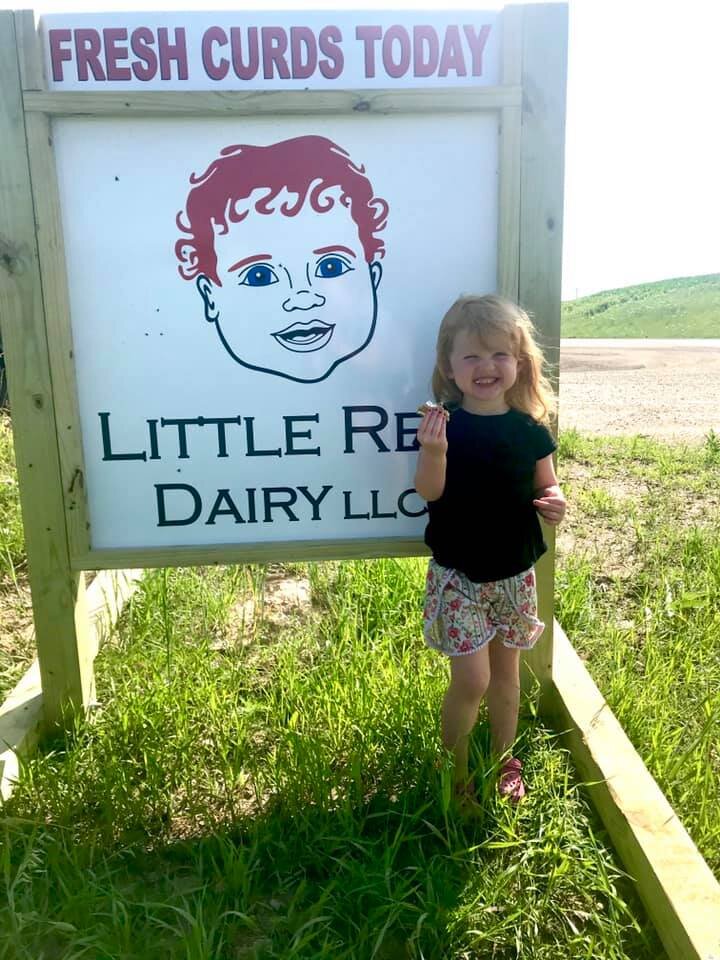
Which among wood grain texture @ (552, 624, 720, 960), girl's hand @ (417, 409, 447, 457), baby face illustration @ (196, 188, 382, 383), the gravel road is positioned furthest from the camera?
the gravel road

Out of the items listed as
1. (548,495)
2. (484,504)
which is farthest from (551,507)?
(484,504)

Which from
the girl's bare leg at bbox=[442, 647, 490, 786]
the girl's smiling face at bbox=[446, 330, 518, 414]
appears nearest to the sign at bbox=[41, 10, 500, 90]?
the girl's smiling face at bbox=[446, 330, 518, 414]

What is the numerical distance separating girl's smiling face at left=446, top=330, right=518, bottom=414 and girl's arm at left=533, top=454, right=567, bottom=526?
23 cm

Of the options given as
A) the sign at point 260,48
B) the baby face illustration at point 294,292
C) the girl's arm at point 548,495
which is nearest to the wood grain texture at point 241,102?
the sign at point 260,48

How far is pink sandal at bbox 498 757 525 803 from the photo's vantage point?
6.35ft

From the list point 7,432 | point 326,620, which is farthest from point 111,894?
point 7,432

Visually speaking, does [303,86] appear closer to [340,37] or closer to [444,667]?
[340,37]

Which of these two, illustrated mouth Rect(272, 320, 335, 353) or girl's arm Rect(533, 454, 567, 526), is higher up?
illustrated mouth Rect(272, 320, 335, 353)

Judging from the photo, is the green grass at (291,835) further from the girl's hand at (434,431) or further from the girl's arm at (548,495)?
the girl's hand at (434,431)

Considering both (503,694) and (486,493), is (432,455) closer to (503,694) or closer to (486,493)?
(486,493)

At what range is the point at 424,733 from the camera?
204 centimetres

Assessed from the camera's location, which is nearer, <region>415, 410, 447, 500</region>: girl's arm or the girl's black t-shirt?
<region>415, 410, 447, 500</region>: girl's arm

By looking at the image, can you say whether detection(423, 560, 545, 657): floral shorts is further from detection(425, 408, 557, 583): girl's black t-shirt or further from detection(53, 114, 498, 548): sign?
detection(53, 114, 498, 548): sign

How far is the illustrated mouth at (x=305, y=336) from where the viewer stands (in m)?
2.14
